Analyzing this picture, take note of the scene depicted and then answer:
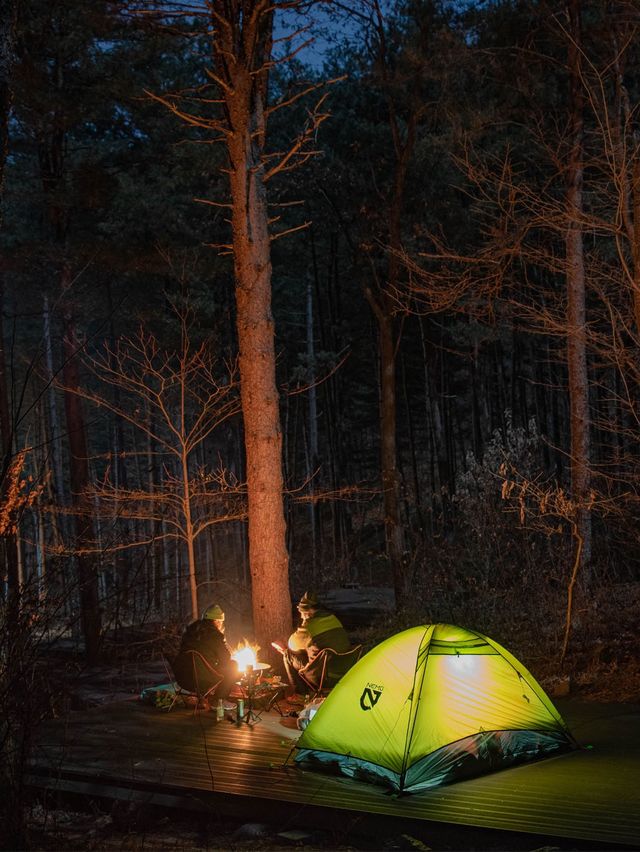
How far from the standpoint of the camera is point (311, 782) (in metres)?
5.77

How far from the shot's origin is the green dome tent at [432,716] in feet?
18.9

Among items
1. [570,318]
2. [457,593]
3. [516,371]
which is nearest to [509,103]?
[570,318]

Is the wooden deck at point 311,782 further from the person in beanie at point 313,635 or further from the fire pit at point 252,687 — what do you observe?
the person in beanie at point 313,635

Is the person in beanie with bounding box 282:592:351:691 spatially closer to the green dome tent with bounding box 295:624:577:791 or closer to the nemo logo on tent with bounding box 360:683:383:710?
the green dome tent with bounding box 295:624:577:791

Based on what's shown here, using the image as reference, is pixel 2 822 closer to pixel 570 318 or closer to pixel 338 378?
pixel 570 318

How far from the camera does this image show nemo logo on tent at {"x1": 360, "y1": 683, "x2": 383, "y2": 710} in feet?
20.3

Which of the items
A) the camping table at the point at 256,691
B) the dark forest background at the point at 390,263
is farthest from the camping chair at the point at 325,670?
the dark forest background at the point at 390,263

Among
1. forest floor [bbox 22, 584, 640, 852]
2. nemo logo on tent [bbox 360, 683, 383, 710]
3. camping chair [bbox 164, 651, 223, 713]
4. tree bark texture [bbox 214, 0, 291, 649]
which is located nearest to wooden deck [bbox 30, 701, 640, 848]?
forest floor [bbox 22, 584, 640, 852]

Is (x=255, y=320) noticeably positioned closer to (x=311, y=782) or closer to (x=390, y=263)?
(x=311, y=782)

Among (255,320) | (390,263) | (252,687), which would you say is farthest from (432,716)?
(390,263)

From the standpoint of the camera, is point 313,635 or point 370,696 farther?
point 313,635

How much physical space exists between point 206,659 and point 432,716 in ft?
8.73

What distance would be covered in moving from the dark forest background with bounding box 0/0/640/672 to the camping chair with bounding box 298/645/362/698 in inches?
70.5

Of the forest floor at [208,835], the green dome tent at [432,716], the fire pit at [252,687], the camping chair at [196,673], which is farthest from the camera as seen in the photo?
the camping chair at [196,673]
